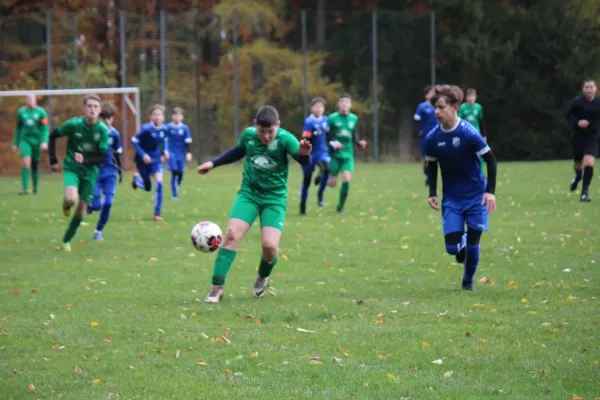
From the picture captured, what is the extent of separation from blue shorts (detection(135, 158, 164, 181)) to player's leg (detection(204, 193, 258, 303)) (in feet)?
28.4

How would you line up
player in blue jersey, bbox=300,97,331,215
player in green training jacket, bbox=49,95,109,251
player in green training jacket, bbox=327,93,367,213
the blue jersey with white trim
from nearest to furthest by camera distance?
the blue jersey with white trim → player in green training jacket, bbox=49,95,109,251 → player in green training jacket, bbox=327,93,367,213 → player in blue jersey, bbox=300,97,331,215

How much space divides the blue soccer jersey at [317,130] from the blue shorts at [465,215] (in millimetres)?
8350

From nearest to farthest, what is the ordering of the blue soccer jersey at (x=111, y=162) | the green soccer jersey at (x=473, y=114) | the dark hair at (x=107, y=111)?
the blue soccer jersey at (x=111, y=162)
the dark hair at (x=107, y=111)
the green soccer jersey at (x=473, y=114)

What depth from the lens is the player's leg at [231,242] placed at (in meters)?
9.01

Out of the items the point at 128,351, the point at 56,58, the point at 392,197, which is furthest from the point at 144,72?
the point at 128,351

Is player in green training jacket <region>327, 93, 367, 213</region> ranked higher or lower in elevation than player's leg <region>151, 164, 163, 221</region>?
higher

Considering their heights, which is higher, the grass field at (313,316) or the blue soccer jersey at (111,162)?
the blue soccer jersey at (111,162)

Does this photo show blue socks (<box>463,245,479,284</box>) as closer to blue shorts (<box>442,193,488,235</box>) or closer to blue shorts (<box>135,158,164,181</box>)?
blue shorts (<box>442,193,488,235</box>)

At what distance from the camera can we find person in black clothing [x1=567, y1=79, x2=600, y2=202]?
17312 mm

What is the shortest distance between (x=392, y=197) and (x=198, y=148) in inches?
520

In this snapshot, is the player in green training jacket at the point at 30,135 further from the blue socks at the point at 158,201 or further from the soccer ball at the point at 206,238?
the soccer ball at the point at 206,238

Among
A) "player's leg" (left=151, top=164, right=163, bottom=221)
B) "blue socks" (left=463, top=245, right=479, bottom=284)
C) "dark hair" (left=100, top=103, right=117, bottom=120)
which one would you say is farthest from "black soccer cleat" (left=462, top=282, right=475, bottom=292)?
"player's leg" (left=151, top=164, right=163, bottom=221)

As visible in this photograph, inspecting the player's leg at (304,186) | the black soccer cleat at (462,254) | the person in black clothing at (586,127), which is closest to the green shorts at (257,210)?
the black soccer cleat at (462,254)

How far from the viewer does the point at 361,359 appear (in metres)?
6.70
